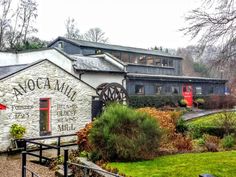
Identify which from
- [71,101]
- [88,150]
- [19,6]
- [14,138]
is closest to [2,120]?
[14,138]

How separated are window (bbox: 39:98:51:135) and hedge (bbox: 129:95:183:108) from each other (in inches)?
458

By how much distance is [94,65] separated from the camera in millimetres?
25891

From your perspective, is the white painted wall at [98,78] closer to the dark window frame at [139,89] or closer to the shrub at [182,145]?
the dark window frame at [139,89]

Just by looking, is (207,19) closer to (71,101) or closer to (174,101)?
(71,101)

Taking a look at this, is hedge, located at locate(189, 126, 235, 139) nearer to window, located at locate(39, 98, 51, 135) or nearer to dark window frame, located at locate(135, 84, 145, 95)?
window, located at locate(39, 98, 51, 135)

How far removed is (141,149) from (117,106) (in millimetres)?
1867

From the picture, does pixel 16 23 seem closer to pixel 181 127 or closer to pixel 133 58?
pixel 133 58

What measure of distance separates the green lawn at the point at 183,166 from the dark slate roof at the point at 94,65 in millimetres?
14596

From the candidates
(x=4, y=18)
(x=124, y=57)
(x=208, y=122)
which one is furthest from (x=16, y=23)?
(x=208, y=122)

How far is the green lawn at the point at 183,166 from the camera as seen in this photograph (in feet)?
27.5

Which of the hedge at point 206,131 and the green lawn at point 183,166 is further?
the hedge at point 206,131

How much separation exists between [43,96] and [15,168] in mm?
5766

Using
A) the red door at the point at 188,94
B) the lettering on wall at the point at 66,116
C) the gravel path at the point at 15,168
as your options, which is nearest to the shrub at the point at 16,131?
the gravel path at the point at 15,168

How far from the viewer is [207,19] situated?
10.1 m
